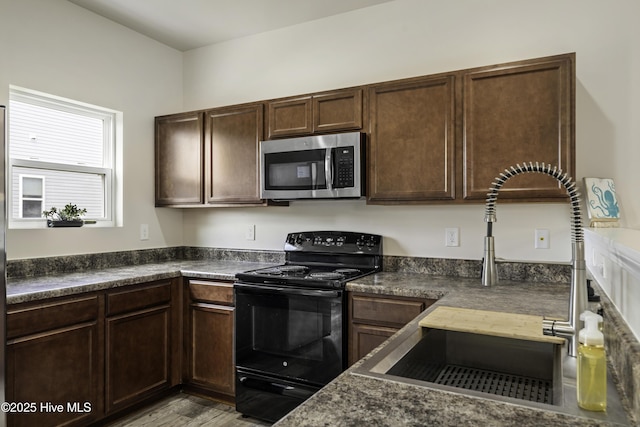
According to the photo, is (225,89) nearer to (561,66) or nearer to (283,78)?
(283,78)

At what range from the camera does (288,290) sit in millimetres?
2523

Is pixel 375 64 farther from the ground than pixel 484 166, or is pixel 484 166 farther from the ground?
pixel 375 64

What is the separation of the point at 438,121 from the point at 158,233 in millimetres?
2445

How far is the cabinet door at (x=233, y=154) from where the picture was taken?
3084 millimetres

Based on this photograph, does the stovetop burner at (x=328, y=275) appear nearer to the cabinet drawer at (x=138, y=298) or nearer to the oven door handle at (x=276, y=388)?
the oven door handle at (x=276, y=388)

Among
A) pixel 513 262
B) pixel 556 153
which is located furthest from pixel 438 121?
pixel 513 262

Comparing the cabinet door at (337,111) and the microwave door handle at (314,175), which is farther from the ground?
the cabinet door at (337,111)

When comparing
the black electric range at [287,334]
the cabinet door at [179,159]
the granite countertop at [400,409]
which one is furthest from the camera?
the cabinet door at [179,159]

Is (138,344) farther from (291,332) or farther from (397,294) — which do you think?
(397,294)

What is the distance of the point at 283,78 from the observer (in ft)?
11.1

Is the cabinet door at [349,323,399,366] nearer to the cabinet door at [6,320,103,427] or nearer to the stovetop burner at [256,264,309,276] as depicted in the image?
the stovetop burner at [256,264,309,276]

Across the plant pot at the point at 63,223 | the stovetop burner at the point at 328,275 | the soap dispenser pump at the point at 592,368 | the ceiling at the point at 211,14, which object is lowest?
the stovetop burner at the point at 328,275

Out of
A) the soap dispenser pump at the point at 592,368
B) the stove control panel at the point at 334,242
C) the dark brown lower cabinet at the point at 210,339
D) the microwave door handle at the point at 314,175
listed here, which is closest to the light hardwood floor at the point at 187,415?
the dark brown lower cabinet at the point at 210,339

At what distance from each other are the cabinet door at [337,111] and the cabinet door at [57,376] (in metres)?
1.83
